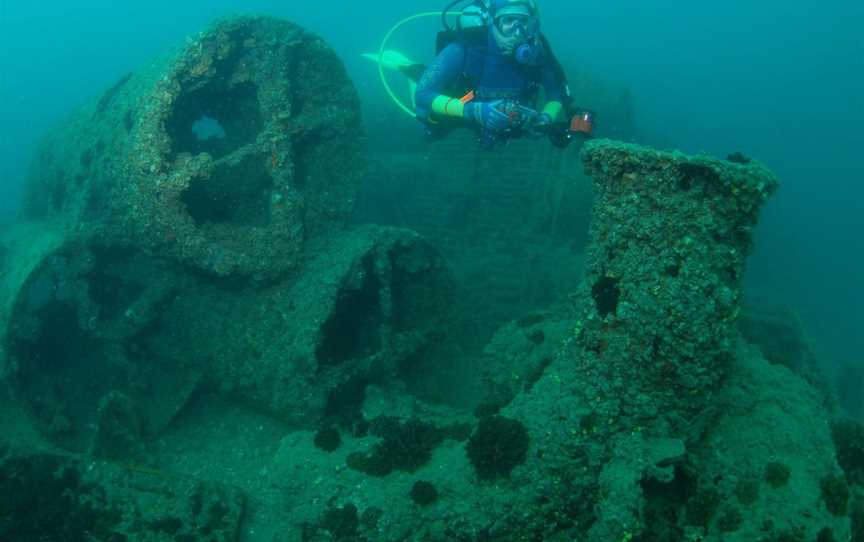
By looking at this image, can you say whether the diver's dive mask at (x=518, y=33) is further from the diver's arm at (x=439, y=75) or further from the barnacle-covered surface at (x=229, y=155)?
the barnacle-covered surface at (x=229, y=155)

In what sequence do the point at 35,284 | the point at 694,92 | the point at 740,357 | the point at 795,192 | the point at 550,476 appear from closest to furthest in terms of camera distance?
the point at 550,476, the point at 740,357, the point at 35,284, the point at 795,192, the point at 694,92

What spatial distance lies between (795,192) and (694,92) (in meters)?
22.5

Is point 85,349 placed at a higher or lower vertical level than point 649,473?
lower

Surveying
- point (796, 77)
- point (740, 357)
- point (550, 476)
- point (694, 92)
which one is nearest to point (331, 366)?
point (550, 476)

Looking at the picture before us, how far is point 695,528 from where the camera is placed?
350cm

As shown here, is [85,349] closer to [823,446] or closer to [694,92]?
[823,446]

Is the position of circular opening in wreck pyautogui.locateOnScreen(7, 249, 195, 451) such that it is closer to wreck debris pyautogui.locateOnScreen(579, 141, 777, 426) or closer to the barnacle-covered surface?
the barnacle-covered surface

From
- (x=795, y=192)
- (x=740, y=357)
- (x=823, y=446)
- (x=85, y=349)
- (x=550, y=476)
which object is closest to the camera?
(x=823, y=446)

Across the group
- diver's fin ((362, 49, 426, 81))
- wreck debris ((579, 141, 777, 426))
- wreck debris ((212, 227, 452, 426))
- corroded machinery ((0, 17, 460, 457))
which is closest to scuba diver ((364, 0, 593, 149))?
corroded machinery ((0, 17, 460, 457))

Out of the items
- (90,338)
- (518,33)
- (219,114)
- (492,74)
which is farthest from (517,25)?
(90,338)

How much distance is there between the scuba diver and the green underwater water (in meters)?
1.49

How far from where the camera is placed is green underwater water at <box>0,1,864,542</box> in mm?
3738

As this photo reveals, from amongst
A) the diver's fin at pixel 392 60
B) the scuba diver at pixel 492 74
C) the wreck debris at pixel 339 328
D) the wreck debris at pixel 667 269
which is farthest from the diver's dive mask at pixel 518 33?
the wreck debris at pixel 667 269

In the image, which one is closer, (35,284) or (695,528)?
(695,528)
